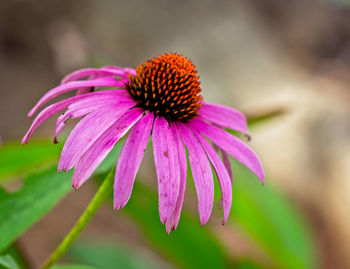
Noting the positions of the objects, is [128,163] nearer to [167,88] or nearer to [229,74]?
[167,88]

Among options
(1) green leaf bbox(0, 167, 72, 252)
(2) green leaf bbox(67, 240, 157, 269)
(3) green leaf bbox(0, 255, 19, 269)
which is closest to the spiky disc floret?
(1) green leaf bbox(0, 167, 72, 252)

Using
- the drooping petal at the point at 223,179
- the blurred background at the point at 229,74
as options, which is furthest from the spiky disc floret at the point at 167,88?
the blurred background at the point at 229,74

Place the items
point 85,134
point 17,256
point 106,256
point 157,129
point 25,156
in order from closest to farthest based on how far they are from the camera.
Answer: point 85,134 < point 157,129 < point 17,256 < point 25,156 < point 106,256

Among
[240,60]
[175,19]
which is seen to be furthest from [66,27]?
[240,60]

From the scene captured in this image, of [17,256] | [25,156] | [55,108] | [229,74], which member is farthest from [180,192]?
[229,74]

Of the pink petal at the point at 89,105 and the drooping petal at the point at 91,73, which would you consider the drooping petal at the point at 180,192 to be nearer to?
the pink petal at the point at 89,105
